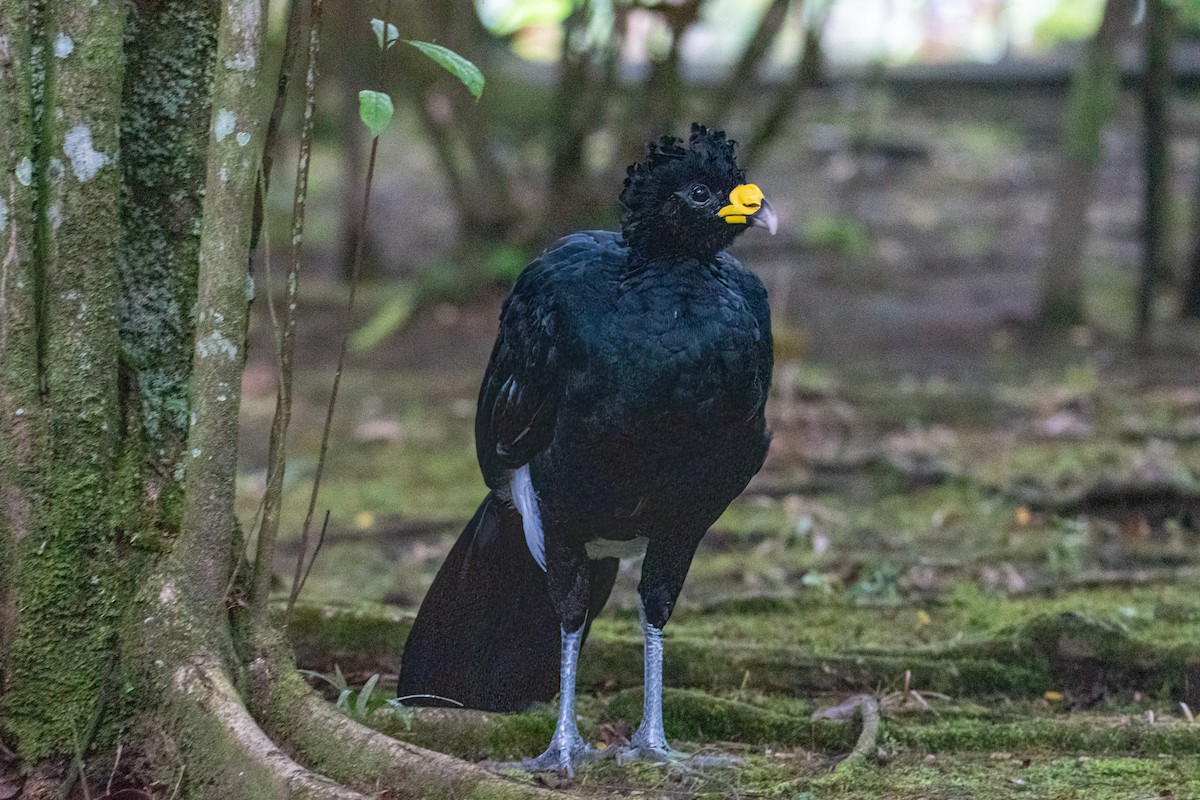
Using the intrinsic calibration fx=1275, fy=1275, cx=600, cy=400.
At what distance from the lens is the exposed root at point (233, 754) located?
A: 2627 millimetres

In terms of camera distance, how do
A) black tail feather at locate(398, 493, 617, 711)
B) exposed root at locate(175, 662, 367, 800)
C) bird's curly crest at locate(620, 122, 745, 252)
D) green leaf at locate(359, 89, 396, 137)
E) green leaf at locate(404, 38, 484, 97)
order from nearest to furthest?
exposed root at locate(175, 662, 367, 800)
green leaf at locate(359, 89, 396, 137)
green leaf at locate(404, 38, 484, 97)
bird's curly crest at locate(620, 122, 745, 252)
black tail feather at locate(398, 493, 617, 711)

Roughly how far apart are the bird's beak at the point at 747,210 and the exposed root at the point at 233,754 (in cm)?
164

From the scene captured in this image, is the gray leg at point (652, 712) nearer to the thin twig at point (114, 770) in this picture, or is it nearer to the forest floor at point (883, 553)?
the forest floor at point (883, 553)

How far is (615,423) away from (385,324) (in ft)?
23.4

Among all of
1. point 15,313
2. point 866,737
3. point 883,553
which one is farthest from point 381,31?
point 883,553

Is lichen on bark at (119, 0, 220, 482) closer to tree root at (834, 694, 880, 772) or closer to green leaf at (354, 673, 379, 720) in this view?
green leaf at (354, 673, 379, 720)

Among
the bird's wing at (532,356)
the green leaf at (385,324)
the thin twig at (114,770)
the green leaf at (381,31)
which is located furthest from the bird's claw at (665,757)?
the green leaf at (385,324)

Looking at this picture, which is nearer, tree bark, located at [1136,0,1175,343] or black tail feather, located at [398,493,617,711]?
black tail feather, located at [398,493,617,711]

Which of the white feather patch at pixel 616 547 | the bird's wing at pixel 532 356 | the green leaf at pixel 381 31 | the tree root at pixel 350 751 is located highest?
the green leaf at pixel 381 31

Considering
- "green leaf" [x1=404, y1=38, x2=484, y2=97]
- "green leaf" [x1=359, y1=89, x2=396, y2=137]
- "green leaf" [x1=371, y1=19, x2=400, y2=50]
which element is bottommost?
"green leaf" [x1=359, y1=89, x2=396, y2=137]

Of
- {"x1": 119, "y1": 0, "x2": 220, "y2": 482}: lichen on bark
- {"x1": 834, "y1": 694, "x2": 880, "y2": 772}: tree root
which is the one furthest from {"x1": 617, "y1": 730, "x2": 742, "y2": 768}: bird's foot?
{"x1": 119, "y1": 0, "x2": 220, "y2": 482}: lichen on bark

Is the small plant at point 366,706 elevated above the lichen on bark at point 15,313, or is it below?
below

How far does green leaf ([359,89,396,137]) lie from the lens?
276cm

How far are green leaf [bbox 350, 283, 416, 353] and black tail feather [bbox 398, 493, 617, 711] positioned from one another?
6.42 meters
